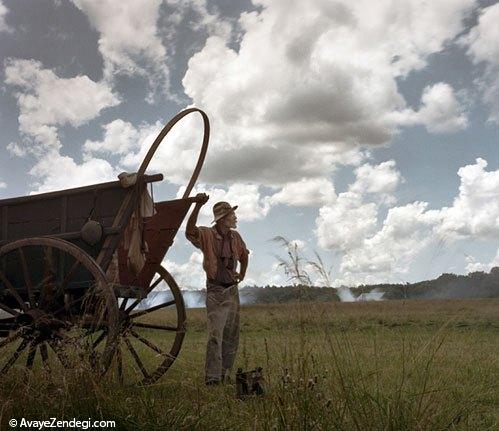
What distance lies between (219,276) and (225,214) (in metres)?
0.70

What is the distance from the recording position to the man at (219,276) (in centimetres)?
568

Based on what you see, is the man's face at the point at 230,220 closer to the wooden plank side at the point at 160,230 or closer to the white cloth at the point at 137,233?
the wooden plank side at the point at 160,230

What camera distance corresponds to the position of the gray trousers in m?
Answer: 5.66

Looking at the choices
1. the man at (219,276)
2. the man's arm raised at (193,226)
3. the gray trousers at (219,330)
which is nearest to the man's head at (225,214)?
the man at (219,276)

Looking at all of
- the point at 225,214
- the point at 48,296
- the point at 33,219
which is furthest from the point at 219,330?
the point at 33,219

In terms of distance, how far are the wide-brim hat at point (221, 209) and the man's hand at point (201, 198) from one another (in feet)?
1.34

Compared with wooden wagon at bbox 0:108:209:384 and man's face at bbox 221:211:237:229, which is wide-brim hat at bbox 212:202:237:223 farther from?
wooden wagon at bbox 0:108:209:384

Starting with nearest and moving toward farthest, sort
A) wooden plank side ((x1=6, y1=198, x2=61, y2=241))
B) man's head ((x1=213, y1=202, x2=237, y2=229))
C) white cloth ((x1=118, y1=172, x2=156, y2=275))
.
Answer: white cloth ((x1=118, y1=172, x2=156, y2=275)), wooden plank side ((x1=6, y1=198, x2=61, y2=241)), man's head ((x1=213, y1=202, x2=237, y2=229))

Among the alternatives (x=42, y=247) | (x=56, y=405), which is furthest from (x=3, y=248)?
(x=56, y=405)

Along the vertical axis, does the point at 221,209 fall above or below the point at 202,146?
below

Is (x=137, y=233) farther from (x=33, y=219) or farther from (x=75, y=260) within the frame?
(x=33, y=219)

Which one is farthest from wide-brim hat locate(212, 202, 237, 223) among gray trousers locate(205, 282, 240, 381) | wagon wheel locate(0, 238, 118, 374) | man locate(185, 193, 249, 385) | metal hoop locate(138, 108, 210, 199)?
wagon wheel locate(0, 238, 118, 374)

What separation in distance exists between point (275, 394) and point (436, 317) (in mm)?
14833

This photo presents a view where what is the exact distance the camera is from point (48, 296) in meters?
5.25
